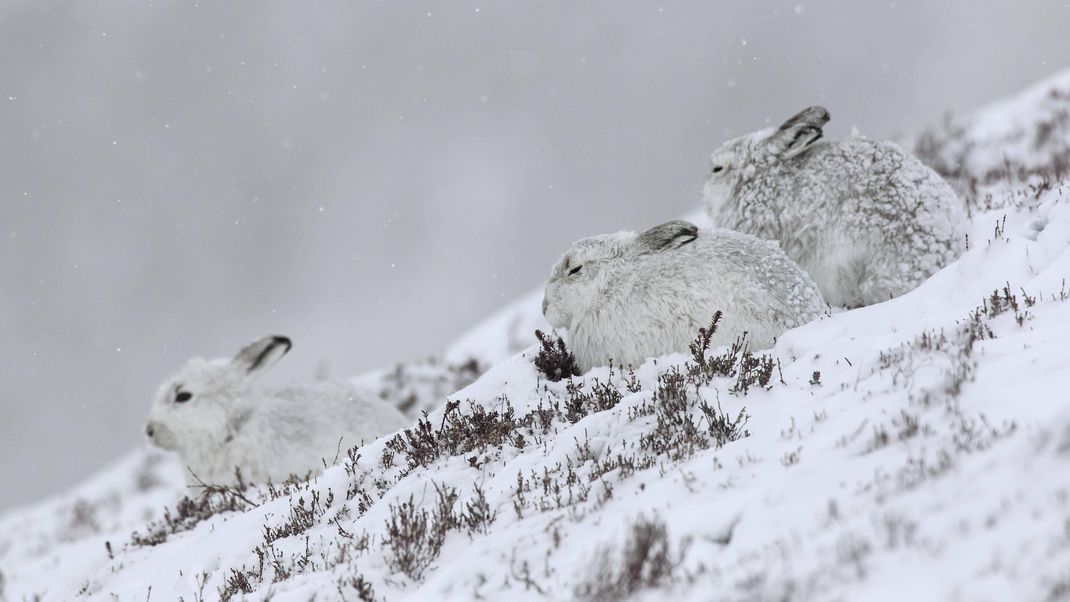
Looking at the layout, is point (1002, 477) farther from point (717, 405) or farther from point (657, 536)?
point (717, 405)

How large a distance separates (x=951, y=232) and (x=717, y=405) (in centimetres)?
345

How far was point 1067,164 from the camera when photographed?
11.9m

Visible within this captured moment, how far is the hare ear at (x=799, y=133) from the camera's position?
8500 millimetres

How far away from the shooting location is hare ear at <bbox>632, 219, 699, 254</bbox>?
24.4ft

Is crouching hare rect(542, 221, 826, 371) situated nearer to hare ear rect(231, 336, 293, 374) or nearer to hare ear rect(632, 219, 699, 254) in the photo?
hare ear rect(632, 219, 699, 254)

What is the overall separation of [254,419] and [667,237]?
16.7 feet

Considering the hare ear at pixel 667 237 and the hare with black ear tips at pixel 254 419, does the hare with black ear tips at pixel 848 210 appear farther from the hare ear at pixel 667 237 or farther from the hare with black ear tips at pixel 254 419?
the hare with black ear tips at pixel 254 419

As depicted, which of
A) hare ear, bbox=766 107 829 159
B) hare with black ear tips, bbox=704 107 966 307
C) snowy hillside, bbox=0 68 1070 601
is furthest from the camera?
hare ear, bbox=766 107 829 159

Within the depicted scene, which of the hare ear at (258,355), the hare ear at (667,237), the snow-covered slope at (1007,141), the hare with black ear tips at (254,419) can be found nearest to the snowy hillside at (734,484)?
the hare ear at (667,237)

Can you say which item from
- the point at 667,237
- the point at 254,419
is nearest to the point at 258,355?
the point at 254,419

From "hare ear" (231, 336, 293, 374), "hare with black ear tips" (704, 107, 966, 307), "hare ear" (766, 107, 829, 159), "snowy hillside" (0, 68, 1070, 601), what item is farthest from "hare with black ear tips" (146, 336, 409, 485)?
"hare ear" (766, 107, 829, 159)

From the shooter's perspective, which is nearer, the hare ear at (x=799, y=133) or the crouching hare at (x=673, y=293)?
the crouching hare at (x=673, y=293)

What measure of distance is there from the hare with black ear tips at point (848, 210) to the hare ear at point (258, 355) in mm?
5215

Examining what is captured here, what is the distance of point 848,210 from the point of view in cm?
776
